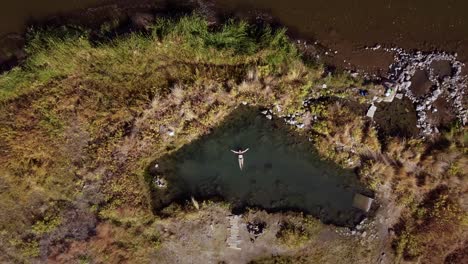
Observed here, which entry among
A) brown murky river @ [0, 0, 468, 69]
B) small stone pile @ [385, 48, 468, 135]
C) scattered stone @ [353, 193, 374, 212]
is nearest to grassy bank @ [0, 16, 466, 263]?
scattered stone @ [353, 193, 374, 212]

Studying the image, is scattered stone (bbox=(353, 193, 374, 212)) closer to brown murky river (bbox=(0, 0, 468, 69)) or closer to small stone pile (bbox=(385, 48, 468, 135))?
small stone pile (bbox=(385, 48, 468, 135))

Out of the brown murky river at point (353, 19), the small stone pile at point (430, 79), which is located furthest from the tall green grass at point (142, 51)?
the small stone pile at point (430, 79)

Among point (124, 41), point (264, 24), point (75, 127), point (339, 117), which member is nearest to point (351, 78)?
point (339, 117)

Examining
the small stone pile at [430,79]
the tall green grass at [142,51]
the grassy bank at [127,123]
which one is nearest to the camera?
the tall green grass at [142,51]

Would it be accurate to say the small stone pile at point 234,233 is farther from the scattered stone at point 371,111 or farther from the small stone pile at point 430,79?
the small stone pile at point 430,79

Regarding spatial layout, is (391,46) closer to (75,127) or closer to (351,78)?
(351,78)

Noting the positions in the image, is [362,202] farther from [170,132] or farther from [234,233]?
[170,132]
